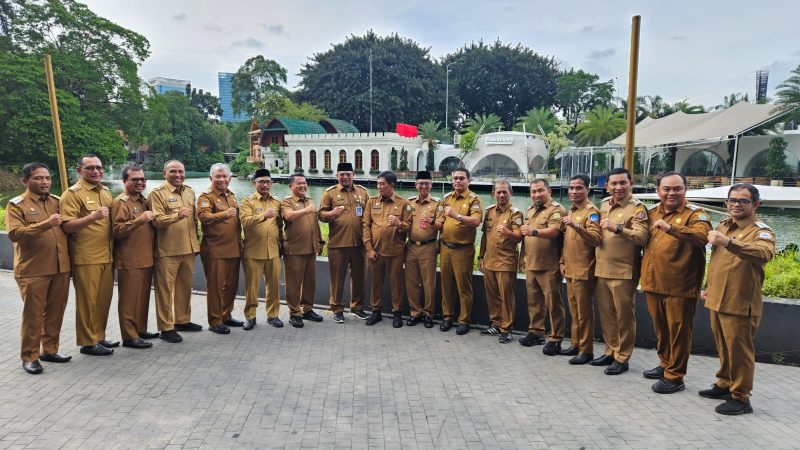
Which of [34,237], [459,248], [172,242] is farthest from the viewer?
[459,248]

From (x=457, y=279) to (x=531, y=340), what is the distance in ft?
3.12

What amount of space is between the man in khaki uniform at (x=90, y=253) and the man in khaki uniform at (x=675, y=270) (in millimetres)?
4414

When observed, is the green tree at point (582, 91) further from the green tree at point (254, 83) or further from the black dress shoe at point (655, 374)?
the black dress shoe at point (655, 374)

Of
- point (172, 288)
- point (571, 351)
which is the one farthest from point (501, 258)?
point (172, 288)

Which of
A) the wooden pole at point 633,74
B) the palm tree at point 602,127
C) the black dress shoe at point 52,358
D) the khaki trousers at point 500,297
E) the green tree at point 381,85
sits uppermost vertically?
the green tree at point 381,85

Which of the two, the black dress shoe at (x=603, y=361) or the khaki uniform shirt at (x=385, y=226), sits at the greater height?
the khaki uniform shirt at (x=385, y=226)

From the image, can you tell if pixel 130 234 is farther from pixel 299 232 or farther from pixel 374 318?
pixel 374 318

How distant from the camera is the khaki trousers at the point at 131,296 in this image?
4.64 meters

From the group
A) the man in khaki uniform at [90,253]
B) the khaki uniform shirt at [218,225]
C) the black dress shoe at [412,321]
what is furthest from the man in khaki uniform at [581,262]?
the man in khaki uniform at [90,253]

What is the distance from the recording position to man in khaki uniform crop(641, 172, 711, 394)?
371 centimetres

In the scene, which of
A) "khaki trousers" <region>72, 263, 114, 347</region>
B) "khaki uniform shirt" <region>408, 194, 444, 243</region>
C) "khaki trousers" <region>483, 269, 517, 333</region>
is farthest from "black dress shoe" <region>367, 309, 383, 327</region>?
"khaki trousers" <region>72, 263, 114, 347</region>

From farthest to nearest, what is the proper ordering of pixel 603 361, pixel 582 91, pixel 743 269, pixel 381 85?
pixel 582 91
pixel 381 85
pixel 603 361
pixel 743 269

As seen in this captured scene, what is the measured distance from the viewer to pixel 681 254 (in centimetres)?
376

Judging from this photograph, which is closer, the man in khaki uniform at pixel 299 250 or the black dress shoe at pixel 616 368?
the black dress shoe at pixel 616 368
